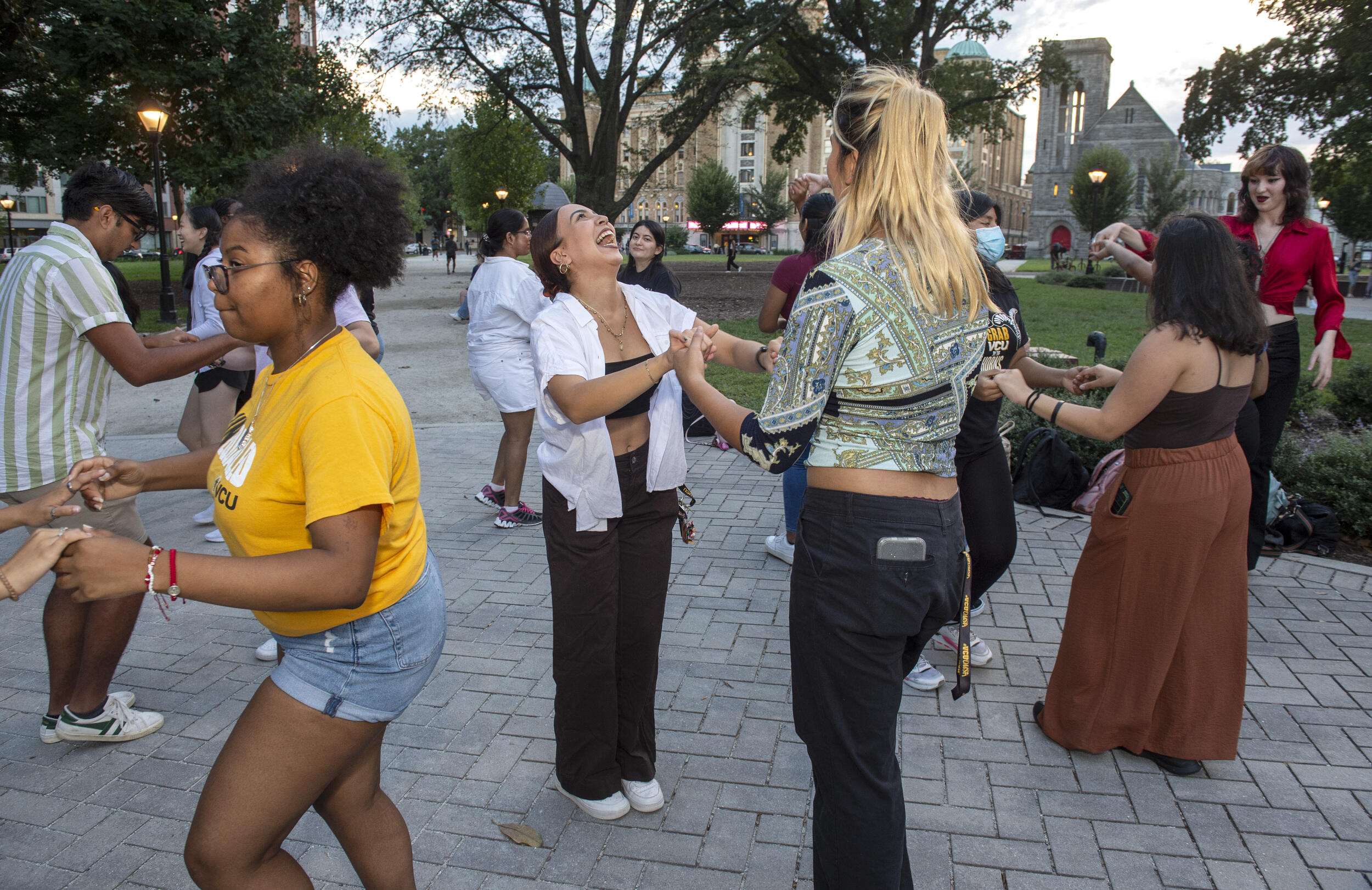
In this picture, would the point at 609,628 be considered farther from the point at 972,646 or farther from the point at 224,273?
the point at 972,646

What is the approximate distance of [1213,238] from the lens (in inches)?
120

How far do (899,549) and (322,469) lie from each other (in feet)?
4.18

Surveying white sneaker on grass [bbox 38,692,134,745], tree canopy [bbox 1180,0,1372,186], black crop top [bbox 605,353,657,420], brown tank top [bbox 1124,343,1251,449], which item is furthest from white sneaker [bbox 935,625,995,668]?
tree canopy [bbox 1180,0,1372,186]

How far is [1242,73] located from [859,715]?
25.1 metres

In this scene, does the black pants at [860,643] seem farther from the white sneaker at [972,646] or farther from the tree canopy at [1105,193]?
the tree canopy at [1105,193]

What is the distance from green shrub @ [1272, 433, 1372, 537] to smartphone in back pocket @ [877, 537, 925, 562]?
17.4ft

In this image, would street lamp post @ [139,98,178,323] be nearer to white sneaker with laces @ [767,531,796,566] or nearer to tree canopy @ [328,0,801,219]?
tree canopy @ [328,0,801,219]

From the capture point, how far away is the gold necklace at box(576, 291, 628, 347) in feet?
9.55

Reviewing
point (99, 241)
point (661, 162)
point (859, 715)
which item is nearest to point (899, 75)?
point (859, 715)

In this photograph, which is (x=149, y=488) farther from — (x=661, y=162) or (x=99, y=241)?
(x=661, y=162)

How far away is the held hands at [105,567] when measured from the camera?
1572mm

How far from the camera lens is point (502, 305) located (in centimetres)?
602

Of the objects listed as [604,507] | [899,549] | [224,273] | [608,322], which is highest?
[224,273]

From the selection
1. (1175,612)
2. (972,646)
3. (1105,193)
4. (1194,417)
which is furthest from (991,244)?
(1105,193)
